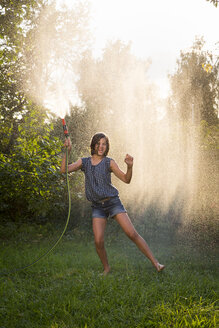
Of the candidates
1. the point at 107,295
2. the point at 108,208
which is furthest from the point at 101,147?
the point at 107,295

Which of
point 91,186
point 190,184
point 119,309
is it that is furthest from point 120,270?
point 190,184

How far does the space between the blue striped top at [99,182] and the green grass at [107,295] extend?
91 cm

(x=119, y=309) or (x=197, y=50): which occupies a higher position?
(x=197, y=50)

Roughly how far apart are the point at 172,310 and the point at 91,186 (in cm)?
163

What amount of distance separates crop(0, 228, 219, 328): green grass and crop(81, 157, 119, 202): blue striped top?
91 centimetres

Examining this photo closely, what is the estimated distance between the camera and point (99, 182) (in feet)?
12.3

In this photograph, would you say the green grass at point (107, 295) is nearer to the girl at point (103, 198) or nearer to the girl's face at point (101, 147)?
the girl at point (103, 198)

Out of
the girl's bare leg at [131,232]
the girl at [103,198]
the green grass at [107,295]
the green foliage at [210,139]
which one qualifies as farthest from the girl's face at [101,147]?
the green foliage at [210,139]

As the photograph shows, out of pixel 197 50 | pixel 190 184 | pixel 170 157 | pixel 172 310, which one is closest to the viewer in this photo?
pixel 172 310

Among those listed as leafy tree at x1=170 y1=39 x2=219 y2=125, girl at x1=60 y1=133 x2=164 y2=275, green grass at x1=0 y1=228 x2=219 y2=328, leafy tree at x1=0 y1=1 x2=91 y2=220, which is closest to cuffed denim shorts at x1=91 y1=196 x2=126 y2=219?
girl at x1=60 y1=133 x2=164 y2=275

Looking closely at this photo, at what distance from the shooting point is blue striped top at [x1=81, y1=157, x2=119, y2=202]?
373 centimetres

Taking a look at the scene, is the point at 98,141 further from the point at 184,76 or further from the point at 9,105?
the point at 184,76

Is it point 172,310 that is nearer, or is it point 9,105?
point 172,310

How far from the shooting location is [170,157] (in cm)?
763
